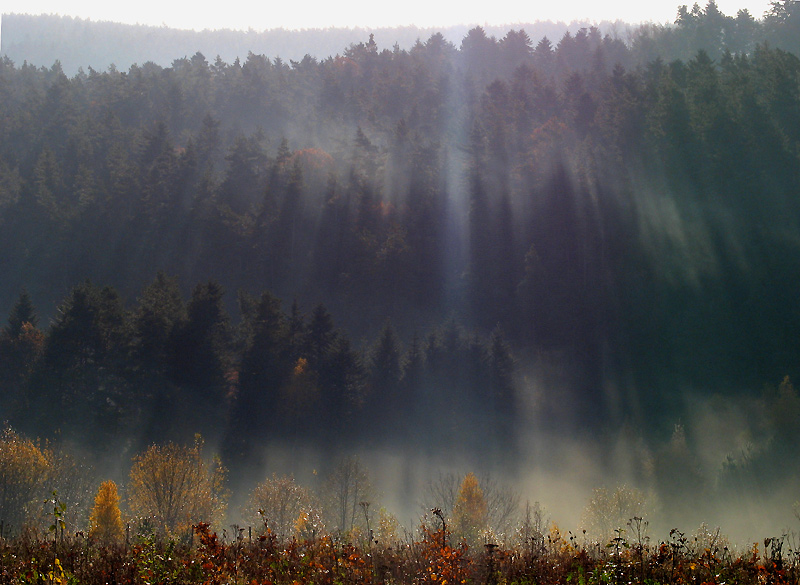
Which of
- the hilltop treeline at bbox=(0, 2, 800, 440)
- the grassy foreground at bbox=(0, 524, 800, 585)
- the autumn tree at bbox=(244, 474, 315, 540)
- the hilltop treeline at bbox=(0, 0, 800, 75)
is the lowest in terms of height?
the grassy foreground at bbox=(0, 524, 800, 585)

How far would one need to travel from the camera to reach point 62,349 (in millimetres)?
51625

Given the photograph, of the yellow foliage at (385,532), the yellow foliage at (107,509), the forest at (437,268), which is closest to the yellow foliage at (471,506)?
the yellow foliage at (385,532)

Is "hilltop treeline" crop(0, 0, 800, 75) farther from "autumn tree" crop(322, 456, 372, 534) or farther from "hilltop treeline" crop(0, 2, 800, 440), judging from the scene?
"autumn tree" crop(322, 456, 372, 534)

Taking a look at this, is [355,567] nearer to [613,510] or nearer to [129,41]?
[613,510]

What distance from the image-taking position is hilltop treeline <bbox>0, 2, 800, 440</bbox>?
6253cm

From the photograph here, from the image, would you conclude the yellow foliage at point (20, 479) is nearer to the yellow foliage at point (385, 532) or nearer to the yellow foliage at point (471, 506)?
the yellow foliage at point (385, 532)

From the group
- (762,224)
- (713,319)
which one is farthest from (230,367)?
(762,224)

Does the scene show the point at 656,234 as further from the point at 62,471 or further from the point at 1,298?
the point at 1,298

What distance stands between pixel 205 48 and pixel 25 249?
269ft

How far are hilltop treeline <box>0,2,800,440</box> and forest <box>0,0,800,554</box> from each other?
277 millimetres

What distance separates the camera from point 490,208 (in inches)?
2891

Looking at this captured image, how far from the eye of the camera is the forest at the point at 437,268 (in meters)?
51.9

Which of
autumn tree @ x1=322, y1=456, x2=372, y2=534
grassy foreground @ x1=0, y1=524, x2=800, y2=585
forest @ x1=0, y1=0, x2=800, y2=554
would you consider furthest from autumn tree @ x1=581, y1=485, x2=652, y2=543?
grassy foreground @ x1=0, y1=524, x2=800, y2=585

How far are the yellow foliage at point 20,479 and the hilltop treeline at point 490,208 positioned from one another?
12446 mm
